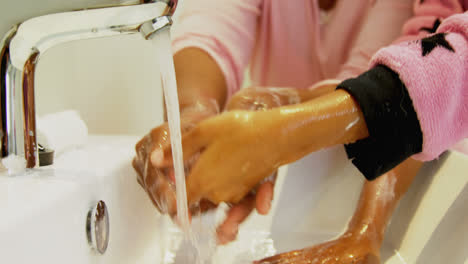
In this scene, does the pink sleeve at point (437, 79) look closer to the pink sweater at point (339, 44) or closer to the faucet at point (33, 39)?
the pink sweater at point (339, 44)

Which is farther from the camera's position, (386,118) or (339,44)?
(339,44)

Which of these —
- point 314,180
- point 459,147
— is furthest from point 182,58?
point 459,147

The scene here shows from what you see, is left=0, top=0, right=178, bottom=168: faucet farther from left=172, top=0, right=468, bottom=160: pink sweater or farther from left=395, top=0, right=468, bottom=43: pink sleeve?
left=395, top=0, right=468, bottom=43: pink sleeve

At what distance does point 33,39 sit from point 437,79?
316 mm

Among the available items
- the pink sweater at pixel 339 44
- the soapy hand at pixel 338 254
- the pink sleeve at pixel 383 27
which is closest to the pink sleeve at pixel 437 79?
the pink sweater at pixel 339 44

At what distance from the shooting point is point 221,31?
0.60 meters

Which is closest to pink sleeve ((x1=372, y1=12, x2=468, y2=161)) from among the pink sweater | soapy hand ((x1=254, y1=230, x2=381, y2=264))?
the pink sweater

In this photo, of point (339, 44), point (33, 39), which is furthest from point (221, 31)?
point (33, 39)

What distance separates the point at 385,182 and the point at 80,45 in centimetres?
43

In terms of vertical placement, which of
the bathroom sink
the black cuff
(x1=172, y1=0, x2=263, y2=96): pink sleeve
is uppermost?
(x1=172, y1=0, x2=263, y2=96): pink sleeve

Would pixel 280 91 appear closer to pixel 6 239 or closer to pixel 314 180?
pixel 314 180

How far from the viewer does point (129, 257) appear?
43cm

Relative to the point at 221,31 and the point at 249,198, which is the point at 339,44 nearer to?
the point at 221,31

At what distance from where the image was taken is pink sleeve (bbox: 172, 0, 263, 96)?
580mm
